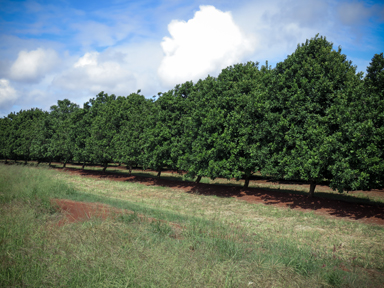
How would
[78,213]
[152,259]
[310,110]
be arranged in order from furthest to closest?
[310,110] < [78,213] < [152,259]

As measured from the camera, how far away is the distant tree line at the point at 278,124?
41.6 feet

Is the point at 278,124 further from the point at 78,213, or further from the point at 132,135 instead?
the point at 132,135

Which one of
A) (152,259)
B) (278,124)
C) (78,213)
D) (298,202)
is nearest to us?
(152,259)

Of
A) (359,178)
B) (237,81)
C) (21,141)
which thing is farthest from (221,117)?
(21,141)

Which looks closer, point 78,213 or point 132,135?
point 78,213

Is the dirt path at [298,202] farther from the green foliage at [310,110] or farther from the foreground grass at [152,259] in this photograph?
the foreground grass at [152,259]

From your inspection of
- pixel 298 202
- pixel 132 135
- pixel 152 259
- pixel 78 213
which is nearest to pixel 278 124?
pixel 298 202

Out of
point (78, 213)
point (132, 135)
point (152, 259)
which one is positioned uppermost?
point (132, 135)

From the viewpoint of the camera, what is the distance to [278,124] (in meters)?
15.7

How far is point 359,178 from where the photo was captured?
12156mm

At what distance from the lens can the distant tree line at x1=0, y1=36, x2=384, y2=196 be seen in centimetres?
1268

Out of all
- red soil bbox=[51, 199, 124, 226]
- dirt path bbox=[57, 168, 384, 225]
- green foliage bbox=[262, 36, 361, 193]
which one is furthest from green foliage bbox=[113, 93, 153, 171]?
red soil bbox=[51, 199, 124, 226]

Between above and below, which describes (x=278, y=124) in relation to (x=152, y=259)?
above

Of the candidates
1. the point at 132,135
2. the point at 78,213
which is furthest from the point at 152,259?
the point at 132,135
